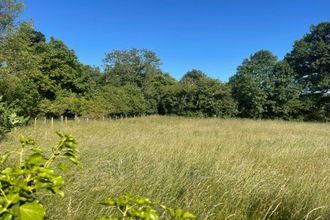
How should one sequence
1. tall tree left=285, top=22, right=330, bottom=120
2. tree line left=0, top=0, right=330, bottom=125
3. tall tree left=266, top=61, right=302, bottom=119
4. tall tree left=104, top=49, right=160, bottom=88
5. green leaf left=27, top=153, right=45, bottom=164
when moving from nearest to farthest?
green leaf left=27, top=153, right=45, bottom=164 → tree line left=0, top=0, right=330, bottom=125 → tall tree left=266, top=61, right=302, bottom=119 → tall tree left=285, top=22, right=330, bottom=120 → tall tree left=104, top=49, right=160, bottom=88

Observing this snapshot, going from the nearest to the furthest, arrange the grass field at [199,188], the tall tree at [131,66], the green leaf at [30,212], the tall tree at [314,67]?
the green leaf at [30,212], the grass field at [199,188], the tall tree at [314,67], the tall tree at [131,66]

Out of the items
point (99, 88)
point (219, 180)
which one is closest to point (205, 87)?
point (99, 88)

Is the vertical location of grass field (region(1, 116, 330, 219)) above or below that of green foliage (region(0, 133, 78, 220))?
below

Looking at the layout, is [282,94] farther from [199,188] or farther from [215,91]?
[199,188]

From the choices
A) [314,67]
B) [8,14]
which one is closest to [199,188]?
[8,14]

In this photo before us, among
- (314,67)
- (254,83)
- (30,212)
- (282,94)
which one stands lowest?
(30,212)

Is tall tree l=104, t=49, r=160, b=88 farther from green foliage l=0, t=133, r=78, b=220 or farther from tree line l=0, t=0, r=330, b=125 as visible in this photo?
green foliage l=0, t=133, r=78, b=220

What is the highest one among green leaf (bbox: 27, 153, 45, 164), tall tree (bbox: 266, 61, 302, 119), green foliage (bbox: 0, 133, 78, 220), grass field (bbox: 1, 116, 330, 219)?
tall tree (bbox: 266, 61, 302, 119)

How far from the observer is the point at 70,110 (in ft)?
73.5

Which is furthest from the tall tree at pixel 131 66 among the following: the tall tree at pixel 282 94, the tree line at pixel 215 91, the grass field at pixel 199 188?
the grass field at pixel 199 188

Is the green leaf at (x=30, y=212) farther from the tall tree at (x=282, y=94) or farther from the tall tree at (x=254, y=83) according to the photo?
the tall tree at (x=282, y=94)

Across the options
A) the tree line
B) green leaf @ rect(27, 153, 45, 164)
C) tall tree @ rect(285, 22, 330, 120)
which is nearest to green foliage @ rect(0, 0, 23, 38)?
the tree line

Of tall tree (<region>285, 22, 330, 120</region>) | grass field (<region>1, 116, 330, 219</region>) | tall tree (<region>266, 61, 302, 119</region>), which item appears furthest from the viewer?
tall tree (<region>285, 22, 330, 120</region>)

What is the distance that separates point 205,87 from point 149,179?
962 inches
